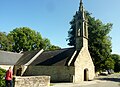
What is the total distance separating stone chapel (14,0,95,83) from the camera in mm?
26422

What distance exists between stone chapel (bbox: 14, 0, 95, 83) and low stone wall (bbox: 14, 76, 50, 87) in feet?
23.5

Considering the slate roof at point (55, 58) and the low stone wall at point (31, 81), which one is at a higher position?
the slate roof at point (55, 58)

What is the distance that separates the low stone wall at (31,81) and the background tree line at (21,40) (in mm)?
33496

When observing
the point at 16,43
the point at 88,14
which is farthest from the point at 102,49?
the point at 16,43

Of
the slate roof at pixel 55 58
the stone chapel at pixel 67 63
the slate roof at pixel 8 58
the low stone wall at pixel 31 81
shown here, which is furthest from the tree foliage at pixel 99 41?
the low stone wall at pixel 31 81

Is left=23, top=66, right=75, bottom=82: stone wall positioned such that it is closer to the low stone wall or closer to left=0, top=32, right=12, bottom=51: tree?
the low stone wall

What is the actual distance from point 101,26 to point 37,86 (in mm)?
25607

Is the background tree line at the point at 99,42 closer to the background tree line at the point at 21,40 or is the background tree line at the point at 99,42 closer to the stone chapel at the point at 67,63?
the stone chapel at the point at 67,63

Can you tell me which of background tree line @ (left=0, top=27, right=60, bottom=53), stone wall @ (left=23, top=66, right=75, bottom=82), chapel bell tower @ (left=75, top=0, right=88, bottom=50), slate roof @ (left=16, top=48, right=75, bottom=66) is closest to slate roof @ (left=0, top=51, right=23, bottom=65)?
slate roof @ (left=16, top=48, right=75, bottom=66)

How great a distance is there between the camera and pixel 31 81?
17.6m

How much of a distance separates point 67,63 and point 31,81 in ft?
32.0

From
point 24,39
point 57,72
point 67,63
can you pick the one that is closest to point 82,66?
point 67,63

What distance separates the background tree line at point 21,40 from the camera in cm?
5038

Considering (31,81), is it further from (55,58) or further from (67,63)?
(55,58)
